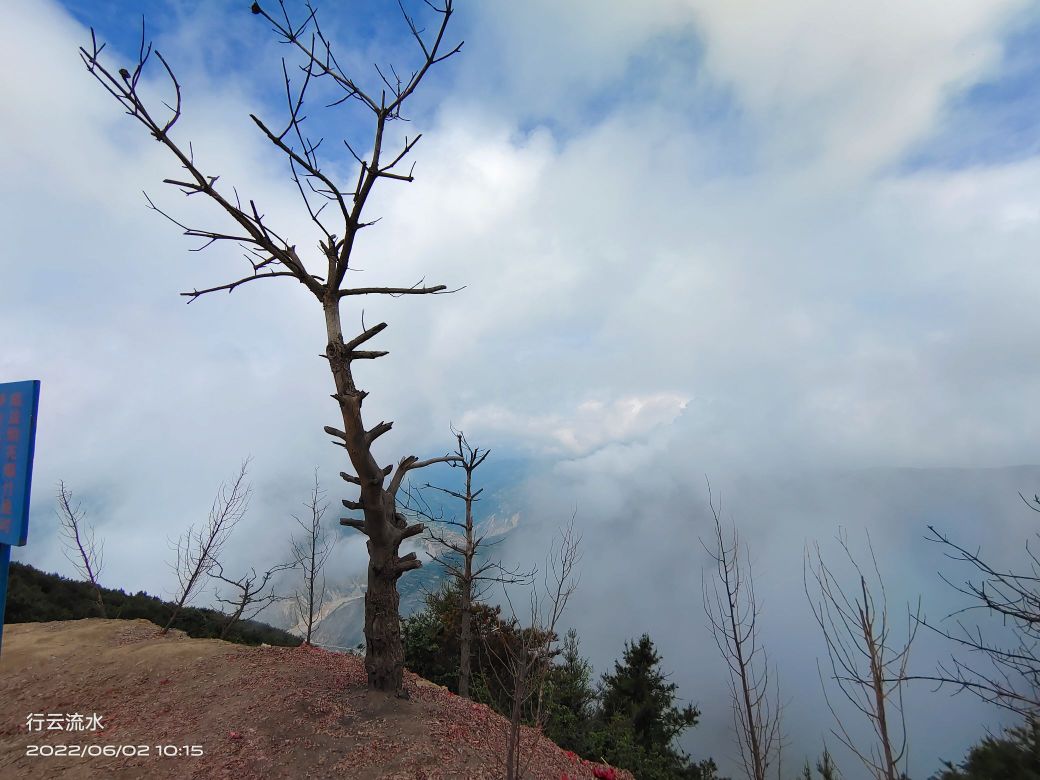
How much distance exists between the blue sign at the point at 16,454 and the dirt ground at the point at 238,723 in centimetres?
277

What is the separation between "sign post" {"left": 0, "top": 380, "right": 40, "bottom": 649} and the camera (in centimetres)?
461

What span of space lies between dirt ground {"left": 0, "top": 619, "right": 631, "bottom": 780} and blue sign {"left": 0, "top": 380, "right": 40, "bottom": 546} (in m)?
2.77

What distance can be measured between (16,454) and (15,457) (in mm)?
28

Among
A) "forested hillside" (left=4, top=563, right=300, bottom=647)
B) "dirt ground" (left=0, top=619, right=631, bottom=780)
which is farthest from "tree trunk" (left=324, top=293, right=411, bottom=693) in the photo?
"forested hillside" (left=4, top=563, right=300, bottom=647)

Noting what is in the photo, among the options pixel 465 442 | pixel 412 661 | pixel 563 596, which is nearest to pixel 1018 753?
pixel 563 596

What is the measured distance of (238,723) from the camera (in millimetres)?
5777

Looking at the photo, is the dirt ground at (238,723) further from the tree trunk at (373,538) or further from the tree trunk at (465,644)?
the tree trunk at (465,644)

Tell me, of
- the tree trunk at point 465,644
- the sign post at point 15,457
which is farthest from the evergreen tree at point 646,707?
the sign post at point 15,457

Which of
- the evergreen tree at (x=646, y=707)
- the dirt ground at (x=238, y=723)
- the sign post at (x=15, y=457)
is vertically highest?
the sign post at (x=15, y=457)

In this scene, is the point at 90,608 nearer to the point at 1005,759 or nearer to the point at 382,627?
the point at 382,627

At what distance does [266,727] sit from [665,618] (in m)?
201

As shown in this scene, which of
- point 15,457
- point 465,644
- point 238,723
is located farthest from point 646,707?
point 15,457

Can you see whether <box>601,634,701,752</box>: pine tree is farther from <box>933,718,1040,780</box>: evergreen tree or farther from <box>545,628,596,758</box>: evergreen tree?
<box>933,718,1040,780</box>: evergreen tree

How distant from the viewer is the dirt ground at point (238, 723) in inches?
205
